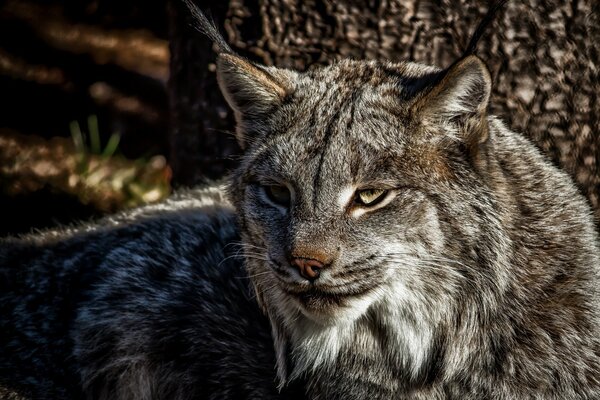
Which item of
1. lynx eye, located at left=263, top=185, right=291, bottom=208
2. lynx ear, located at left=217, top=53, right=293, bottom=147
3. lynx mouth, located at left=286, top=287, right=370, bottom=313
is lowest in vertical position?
lynx mouth, located at left=286, top=287, right=370, bottom=313

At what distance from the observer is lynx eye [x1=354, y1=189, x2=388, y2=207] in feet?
12.6

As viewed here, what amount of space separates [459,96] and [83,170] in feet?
15.9

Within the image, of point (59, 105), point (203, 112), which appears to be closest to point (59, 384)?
point (203, 112)

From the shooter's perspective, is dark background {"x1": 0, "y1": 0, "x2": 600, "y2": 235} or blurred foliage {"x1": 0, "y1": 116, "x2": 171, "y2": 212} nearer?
dark background {"x1": 0, "y1": 0, "x2": 600, "y2": 235}

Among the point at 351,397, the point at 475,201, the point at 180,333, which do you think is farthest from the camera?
the point at 180,333

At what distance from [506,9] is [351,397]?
2.49 m

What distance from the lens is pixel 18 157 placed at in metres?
8.12

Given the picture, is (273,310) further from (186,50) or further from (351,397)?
(186,50)

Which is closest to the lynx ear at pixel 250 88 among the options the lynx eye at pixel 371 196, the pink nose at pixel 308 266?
the lynx eye at pixel 371 196

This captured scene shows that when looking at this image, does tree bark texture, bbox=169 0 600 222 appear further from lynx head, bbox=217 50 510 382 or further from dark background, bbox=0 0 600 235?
lynx head, bbox=217 50 510 382

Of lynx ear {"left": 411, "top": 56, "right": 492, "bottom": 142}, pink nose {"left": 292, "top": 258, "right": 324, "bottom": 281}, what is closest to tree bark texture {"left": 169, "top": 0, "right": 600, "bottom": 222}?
lynx ear {"left": 411, "top": 56, "right": 492, "bottom": 142}

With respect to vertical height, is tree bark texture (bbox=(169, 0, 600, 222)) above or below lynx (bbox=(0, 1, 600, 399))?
above

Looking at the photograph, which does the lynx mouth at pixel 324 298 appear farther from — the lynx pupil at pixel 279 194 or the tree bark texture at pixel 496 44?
the tree bark texture at pixel 496 44

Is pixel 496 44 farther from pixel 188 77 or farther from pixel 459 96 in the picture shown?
pixel 188 77
